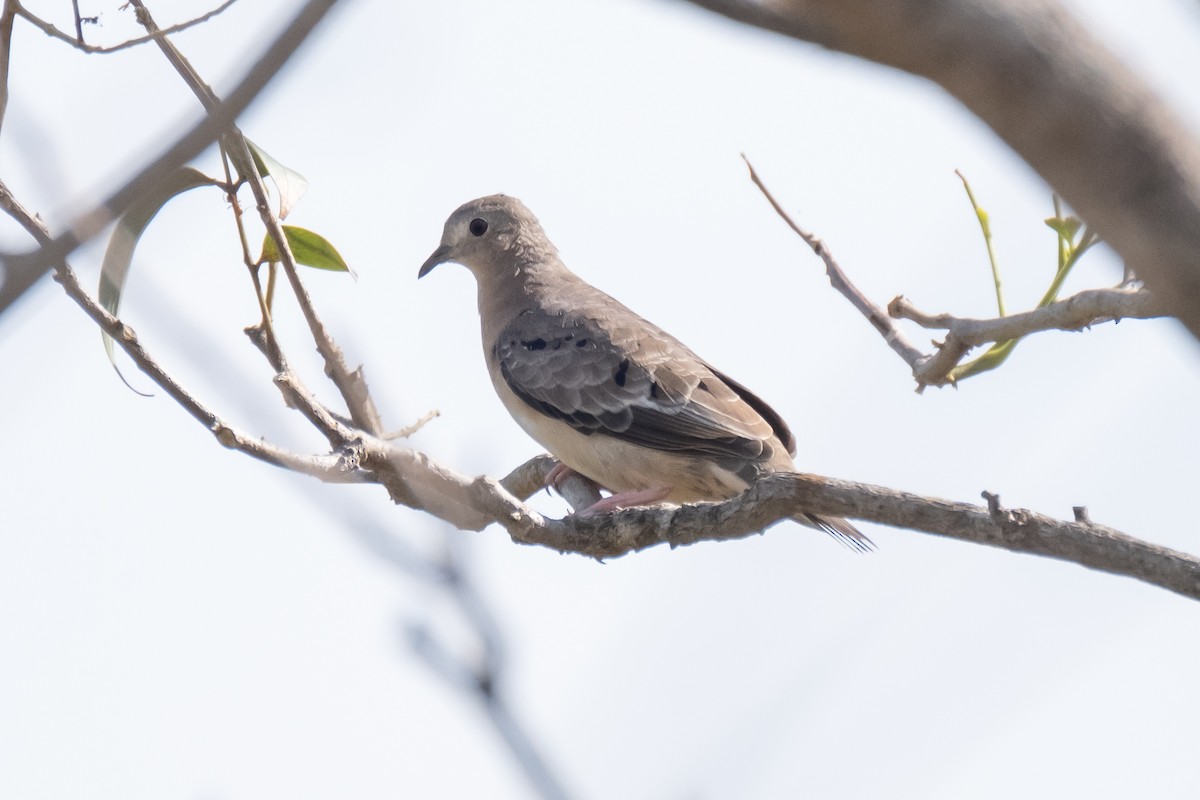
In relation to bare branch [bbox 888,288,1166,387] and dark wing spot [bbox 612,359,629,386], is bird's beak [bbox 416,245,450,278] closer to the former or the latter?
dark wing spot [bbox 612,359,629,386]

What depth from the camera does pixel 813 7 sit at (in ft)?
5.45

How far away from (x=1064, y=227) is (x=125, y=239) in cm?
357

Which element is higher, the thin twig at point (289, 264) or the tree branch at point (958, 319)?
the thin twig at point (289, 264)

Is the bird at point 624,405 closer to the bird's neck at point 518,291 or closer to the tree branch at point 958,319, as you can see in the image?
the bird's neck at point 518,291

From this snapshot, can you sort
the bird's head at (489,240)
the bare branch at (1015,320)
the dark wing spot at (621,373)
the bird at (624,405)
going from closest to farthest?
the bare branch at (1015,320), the bird at (624,405), the dark wing spot at (621,373), the bird's head at (489,240)

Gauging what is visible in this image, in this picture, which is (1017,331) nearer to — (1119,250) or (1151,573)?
(1151,573)

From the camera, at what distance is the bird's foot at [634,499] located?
7207 millimetres

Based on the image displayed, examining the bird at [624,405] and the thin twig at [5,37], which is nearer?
the thin twig at [5,37]

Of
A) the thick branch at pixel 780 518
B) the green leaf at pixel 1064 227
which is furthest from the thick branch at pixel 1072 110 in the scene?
the green leaf at pixel 1064 227

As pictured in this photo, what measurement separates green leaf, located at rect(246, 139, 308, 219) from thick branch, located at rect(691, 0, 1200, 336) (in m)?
4.05

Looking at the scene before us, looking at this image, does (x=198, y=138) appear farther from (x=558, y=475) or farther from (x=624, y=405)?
(x=558, y=475)

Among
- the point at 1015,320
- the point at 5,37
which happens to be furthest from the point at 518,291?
the point at 5,37

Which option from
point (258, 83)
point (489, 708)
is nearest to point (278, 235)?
point (258, 83)

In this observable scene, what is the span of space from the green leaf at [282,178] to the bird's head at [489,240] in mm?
3934
